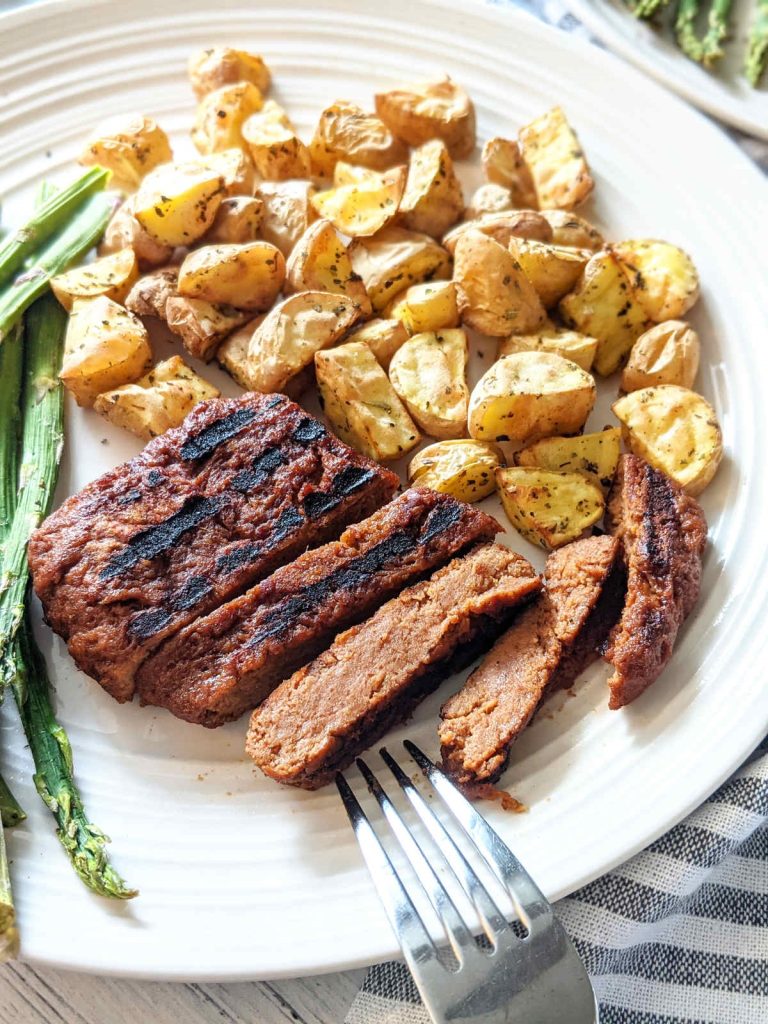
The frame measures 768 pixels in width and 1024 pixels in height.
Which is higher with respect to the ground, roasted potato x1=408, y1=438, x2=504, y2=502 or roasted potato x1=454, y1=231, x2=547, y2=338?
roasted potato x1=454, y1=231, x2=547, y2=338

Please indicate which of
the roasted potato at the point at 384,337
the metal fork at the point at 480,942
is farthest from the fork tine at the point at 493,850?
the roasted potato at the point at 384,337

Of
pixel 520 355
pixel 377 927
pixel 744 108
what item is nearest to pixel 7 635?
pixel 377 927

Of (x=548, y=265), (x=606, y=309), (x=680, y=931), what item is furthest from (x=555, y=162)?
(x=680, y=931)

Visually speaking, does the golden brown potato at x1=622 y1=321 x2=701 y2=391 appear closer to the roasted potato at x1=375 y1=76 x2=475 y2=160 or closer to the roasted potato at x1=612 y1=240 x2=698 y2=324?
the roasted potato at x1=612 y1=240 x2=698 y2=324

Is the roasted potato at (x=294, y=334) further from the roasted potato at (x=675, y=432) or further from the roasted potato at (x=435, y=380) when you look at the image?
the roasted potato at (x=675, y=432)

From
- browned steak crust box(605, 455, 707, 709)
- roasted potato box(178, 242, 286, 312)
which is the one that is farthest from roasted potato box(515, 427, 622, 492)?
roasted potato box(178, 242, 286, 312)

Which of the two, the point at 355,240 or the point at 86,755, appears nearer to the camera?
the point at 86,755

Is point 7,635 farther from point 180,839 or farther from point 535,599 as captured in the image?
point 535,599
